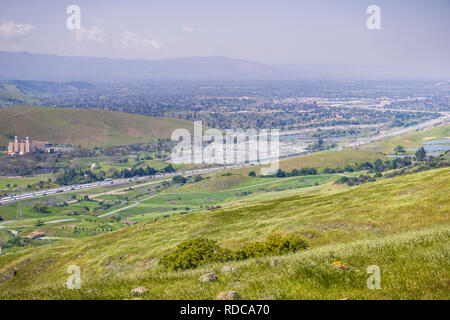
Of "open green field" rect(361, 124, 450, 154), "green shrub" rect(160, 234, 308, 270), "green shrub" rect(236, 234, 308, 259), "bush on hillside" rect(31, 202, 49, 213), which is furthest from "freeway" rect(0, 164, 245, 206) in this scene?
"green shrub" rect(236, 234, 308, 259)

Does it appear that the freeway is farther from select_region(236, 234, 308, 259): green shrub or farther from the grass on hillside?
the grass on hillside

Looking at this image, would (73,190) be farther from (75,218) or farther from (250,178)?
(250,178)

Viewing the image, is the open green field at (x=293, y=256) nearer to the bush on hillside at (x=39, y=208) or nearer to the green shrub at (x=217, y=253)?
the green shrub at (x=217, y=253)

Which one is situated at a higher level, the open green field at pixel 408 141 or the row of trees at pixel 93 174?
the open green field at pixel 408 141

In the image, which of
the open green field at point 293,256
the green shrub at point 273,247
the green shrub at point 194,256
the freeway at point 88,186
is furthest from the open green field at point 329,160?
the green shrub at point 273,247

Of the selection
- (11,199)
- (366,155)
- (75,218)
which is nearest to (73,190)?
(11,199)

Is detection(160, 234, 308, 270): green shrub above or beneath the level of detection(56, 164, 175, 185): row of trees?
above

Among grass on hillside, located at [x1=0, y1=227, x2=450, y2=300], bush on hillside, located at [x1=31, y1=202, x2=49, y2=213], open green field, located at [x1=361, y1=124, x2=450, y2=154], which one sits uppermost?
grass on hillside, located at [x1=0, y1=227, x2=450, y2=300]
